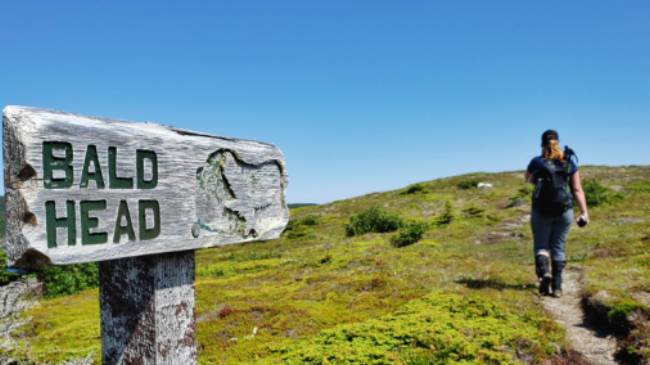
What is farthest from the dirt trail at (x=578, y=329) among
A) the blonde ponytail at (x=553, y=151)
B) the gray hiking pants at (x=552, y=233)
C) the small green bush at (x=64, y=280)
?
the small green bush at (x=64, y=280)

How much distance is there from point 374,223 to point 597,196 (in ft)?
47.9

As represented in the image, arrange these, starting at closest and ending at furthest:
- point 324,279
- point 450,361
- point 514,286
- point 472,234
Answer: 1. point 450,361
2. point 514,286
3. point 324,279
4. point 472,234

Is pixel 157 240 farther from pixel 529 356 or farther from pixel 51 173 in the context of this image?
pixel 529 356

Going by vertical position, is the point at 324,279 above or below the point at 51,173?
below

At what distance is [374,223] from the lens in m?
29.4

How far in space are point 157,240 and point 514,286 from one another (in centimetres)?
1007

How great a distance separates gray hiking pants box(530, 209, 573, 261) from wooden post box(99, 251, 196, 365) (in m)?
9.28

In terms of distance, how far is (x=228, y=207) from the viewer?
3445 mm

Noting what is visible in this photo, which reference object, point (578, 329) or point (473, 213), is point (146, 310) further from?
point (473, 213)

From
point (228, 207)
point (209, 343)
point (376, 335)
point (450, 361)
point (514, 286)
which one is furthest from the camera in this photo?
point (514, 286)

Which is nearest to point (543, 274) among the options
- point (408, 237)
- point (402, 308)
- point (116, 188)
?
point (402, 308)

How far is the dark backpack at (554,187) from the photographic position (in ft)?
33.0

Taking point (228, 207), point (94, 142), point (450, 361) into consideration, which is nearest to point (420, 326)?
point (450, 361)

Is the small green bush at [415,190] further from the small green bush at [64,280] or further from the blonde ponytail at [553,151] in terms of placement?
the blonde ponytail at [553,151]
